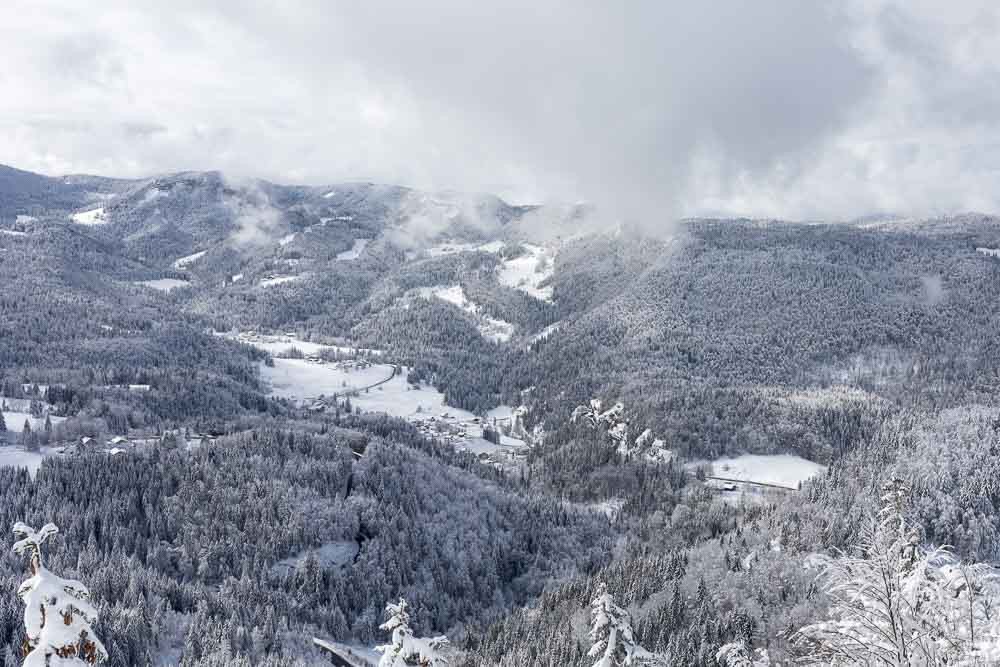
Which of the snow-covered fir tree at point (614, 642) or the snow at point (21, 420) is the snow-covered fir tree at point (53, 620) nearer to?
the snow-covered fir tree at point (614, 642)

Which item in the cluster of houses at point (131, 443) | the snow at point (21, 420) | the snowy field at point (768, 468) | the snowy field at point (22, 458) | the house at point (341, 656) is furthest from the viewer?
the snowy field at point (768, 468)

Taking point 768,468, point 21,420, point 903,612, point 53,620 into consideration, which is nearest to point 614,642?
point 903,612

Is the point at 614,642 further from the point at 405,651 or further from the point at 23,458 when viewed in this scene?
the point at 23,458

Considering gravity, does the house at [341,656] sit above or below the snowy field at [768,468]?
below

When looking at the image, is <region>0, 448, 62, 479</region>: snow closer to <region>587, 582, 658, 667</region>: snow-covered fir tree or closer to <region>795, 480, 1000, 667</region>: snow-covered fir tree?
<region>587, 582, 658, 667</region>: snow-covered fir tree

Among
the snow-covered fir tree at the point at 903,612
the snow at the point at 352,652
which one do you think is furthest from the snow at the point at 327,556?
the snow-covered fir tree at the point at 903,612

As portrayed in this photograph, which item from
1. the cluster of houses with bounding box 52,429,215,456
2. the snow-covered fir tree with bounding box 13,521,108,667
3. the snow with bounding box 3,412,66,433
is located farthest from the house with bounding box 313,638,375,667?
the snow with bounding box 3,412,66,433

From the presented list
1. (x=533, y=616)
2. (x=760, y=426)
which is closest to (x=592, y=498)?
(x=760, y=426)
